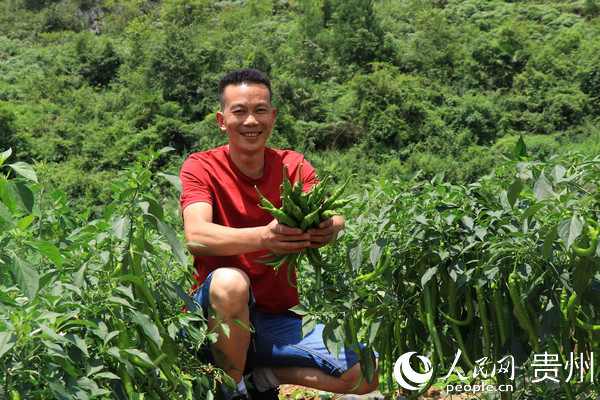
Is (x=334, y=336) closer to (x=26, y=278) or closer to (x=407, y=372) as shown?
(x=407, y=372)

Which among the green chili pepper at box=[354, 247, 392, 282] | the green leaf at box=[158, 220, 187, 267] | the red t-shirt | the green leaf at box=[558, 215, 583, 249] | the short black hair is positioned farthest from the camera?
the short black hair

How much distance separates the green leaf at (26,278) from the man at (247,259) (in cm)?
85

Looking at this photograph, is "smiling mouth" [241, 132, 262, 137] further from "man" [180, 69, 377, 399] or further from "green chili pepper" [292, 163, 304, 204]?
"green chili pepper" [292, 163, 304, 204]

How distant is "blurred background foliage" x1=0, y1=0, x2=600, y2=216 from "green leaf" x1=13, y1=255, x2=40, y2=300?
10.7m

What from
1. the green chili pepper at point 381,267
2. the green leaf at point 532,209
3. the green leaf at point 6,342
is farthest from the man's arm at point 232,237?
the green leaf at point 6,342

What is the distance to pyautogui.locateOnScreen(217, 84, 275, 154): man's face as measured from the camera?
2.69 metres

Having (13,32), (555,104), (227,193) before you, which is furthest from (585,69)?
(13,32)

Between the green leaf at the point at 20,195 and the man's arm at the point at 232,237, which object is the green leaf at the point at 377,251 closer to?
the man's arm at the point at 232,237

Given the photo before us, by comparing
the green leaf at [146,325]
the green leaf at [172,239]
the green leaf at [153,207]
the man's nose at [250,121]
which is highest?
the man's nose at [250,121]

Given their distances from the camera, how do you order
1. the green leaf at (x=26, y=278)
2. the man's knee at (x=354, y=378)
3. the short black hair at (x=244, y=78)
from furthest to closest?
1. the short black hair at (x=244, y=78)
2. the man's knee at (x=354, y=378)
3. the green leaf at (x=26, y=278)

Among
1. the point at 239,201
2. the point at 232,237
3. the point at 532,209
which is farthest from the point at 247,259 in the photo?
the point at 532,209

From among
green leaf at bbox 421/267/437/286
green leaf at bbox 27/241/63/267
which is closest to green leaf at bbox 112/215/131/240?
green leaf at bbox 27/241/63/267

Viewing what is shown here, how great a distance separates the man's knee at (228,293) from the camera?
2.25 m

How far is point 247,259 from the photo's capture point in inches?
104
